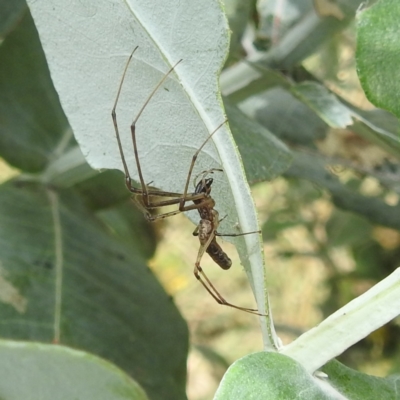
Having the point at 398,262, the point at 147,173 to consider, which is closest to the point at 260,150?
the point at 147,173

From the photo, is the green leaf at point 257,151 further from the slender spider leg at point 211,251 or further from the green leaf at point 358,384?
the green leaf at point 358,384

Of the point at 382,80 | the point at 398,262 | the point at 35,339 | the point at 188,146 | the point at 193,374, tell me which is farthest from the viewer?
the point at 193,374

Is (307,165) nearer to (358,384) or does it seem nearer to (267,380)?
(358,384)

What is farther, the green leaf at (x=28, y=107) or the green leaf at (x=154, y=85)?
the green leaf at (x=28, y=107)

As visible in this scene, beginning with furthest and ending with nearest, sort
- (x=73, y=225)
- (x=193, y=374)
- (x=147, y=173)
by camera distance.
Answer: (x=193, y=374) → (x=73, y=225) → (x=147, y=173)

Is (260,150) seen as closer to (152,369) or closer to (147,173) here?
(147,173)

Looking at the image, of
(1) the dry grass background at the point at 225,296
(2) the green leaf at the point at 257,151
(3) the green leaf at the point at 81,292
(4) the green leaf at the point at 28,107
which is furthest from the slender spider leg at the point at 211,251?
(1) the dry grass background at the point at 225,296

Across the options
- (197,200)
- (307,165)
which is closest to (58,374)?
(197,200)
